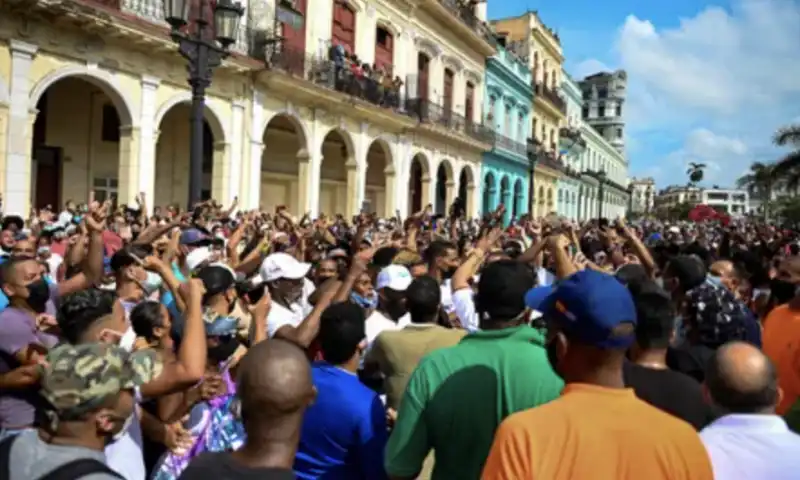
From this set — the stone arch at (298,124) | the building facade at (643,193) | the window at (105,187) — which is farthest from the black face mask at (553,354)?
the building facade at (643,193)

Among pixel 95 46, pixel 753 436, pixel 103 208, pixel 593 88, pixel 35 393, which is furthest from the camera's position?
pixel 593 88

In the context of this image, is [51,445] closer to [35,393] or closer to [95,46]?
[35,393]

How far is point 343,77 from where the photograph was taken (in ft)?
64.3

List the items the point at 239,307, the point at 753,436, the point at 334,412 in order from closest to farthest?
the point at 753,436 < the point at 334,412 < the point at 239,307

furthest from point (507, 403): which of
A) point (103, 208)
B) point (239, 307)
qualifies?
point (103, 208)

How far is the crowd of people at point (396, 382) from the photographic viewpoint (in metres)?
1.81

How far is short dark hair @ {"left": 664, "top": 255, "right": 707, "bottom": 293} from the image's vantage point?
14.7 feet

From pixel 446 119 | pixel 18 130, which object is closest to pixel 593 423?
pixel 18 130

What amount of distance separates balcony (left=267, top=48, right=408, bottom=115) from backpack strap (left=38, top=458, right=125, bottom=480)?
15.7 meters

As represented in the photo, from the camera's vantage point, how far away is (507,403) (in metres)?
2.45

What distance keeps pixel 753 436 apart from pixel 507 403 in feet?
2.69

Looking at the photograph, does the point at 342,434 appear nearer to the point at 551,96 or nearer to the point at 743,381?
the point at 743,381

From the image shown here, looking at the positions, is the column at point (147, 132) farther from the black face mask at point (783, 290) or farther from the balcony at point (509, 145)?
the balcony at point (509, 145)

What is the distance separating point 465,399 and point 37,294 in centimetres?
254
